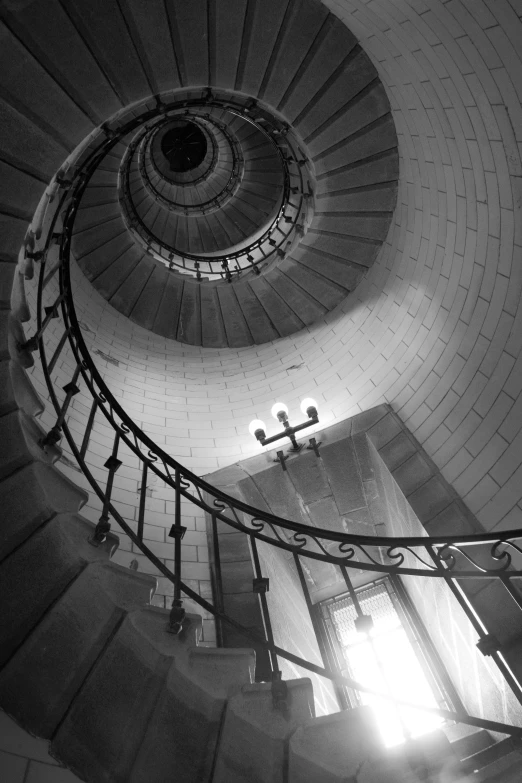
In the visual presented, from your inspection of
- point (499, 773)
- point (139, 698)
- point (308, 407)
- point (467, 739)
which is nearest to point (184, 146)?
point (308, 407)

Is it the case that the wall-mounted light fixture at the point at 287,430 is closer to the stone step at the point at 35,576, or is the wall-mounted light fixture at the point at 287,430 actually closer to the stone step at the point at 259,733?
the stone step at the point at 35,576

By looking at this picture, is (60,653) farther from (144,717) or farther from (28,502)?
(28,502)

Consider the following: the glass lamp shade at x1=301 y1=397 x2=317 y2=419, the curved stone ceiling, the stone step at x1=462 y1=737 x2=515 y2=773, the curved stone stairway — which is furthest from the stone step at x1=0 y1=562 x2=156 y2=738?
the glass lamp shade at x1=301 y1=397 x2=317 y2=419

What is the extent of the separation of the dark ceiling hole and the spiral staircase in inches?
195

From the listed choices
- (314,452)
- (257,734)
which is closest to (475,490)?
(314,452)

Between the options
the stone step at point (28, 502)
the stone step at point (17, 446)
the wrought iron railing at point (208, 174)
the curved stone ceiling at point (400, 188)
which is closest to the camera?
the stone step at point (28, 502)

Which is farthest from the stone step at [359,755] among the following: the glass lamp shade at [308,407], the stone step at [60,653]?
the glass lamp shade at [308,407]

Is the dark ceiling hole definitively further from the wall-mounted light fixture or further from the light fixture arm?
the light fixture arm

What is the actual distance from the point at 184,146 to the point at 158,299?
6669 mm

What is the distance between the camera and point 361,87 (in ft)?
16.1

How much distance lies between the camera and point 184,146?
1157 cm

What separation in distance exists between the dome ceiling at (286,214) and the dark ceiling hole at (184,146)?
10.8 ft

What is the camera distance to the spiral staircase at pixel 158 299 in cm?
208

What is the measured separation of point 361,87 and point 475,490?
3958 mm
